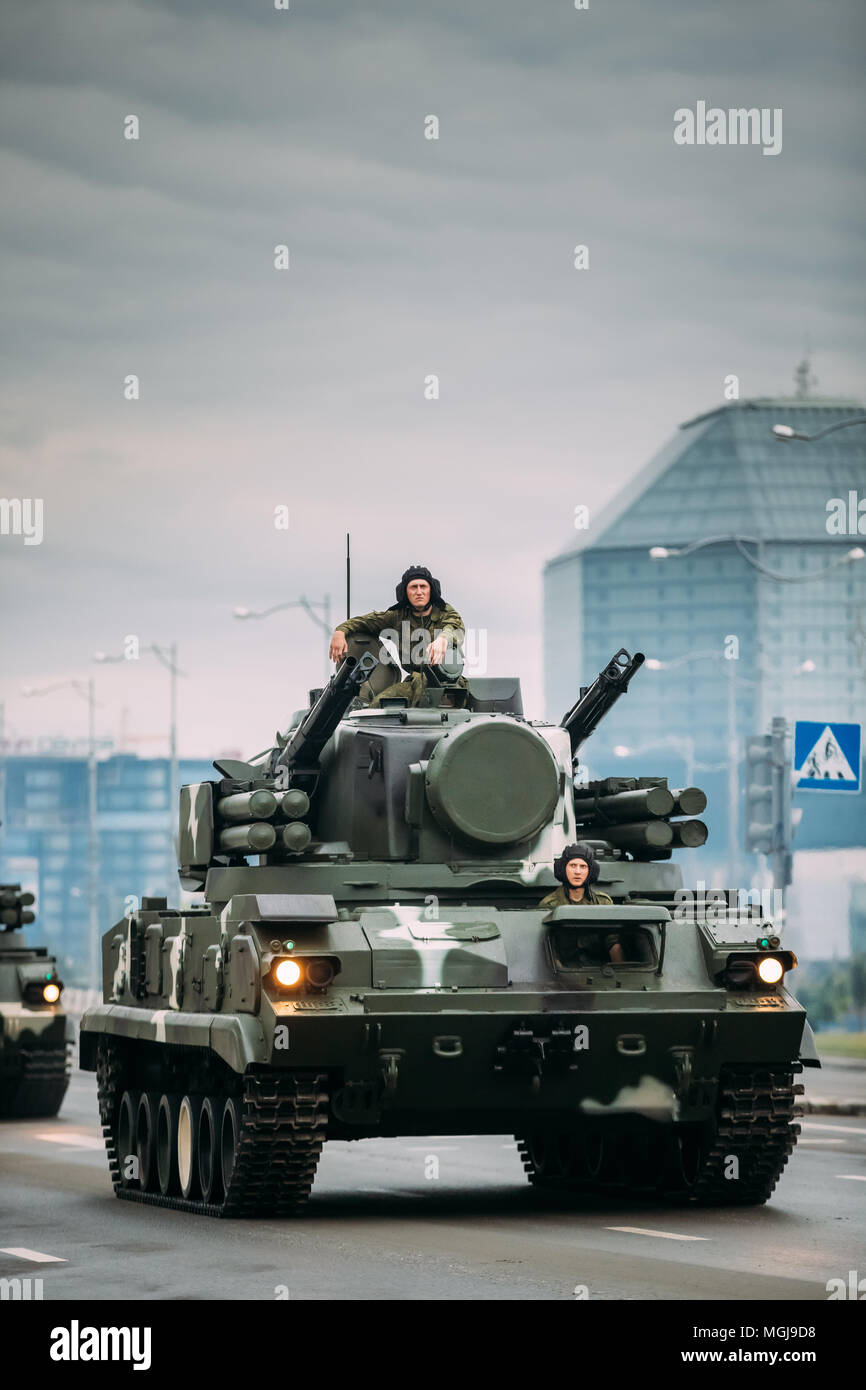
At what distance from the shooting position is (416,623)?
18.9 metres

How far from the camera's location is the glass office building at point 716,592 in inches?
6531

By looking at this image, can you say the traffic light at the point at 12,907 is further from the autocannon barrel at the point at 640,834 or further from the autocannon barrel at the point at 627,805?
the autocannon barrel at the point at 640,834

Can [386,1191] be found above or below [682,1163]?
below

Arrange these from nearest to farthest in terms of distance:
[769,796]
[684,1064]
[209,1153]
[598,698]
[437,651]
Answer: [684,1064], [209,1153], [437,651], [598,698], [769,796]

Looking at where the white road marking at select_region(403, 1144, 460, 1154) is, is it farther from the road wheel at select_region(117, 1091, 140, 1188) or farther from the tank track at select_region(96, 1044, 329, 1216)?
the tank track at select_region(96, 1044, 329, 1216)

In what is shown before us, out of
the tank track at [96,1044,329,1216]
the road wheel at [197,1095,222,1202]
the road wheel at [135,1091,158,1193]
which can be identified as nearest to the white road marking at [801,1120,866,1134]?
the road wheel at [135,1091,158,1193]

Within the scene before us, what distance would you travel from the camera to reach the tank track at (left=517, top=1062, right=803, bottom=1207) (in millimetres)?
16172

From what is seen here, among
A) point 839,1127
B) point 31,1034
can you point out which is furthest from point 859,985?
point 31,1034

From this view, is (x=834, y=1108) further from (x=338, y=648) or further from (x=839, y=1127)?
(x=338, y=648)

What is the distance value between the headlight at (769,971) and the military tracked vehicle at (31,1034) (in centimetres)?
1224

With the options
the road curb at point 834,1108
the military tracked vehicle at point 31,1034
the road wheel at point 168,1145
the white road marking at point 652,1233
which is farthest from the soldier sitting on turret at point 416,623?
the road curb at point 834,1108

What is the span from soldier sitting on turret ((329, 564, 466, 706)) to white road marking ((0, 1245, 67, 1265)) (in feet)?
17.8

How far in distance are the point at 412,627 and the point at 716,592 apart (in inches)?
5891
